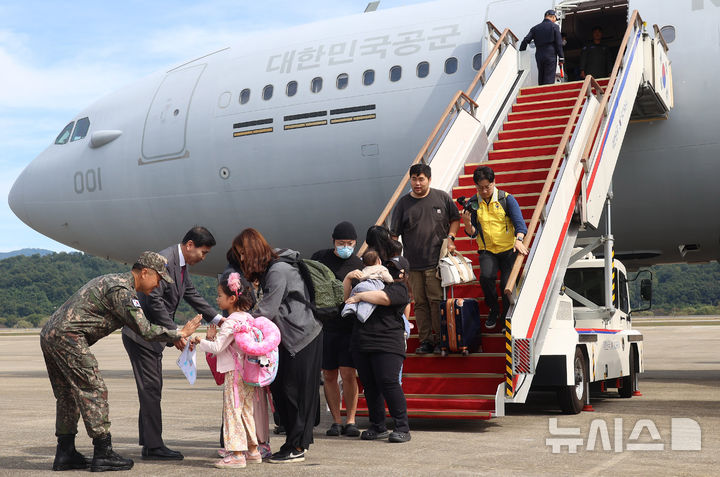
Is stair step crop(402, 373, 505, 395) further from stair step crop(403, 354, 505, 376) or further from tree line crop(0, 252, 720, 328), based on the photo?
tree line crop(0, 252, 720, 328)

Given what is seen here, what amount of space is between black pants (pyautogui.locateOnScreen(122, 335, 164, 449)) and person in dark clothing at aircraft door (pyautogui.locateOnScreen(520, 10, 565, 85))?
7320mm

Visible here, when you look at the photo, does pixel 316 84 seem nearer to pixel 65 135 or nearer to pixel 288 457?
pixel 65 135

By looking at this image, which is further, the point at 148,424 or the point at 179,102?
the point at 179,102

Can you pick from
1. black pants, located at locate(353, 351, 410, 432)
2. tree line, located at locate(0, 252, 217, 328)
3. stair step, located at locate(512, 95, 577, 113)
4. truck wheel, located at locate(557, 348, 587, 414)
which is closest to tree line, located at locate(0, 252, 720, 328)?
tree line, located at locate(0, 252, 217, 328)

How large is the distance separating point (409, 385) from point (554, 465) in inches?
100

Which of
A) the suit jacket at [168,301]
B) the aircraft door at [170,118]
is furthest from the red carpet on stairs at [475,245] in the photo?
the aircraft door at [170,118]

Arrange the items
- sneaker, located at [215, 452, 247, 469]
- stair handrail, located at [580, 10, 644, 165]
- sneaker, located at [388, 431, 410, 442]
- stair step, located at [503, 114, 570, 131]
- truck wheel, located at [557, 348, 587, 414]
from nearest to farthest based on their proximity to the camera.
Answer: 1. sneaker, located at [215, 452, 247, 469]
2. sneaker, located at [388, 431, 410, 442]
3. truck wheel, located at [557, 348, 587, 414]
4. stair handrail, located at [580, 10, 644, 165]
5. stair step, located at [503, 114, 570, 131]

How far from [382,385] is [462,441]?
80 cm

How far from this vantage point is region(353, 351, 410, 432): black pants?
7.36m

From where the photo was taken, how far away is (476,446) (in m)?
7.06

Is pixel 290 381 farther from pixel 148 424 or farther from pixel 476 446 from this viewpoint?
pixel 476 446

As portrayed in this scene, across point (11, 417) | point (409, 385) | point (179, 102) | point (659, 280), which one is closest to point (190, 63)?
point (179, 102)

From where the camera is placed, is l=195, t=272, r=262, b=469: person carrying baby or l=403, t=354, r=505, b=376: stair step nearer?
l=195, t=272, r=262, b=469: person carrying baby

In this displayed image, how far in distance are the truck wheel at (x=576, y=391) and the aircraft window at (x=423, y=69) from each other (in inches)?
199
